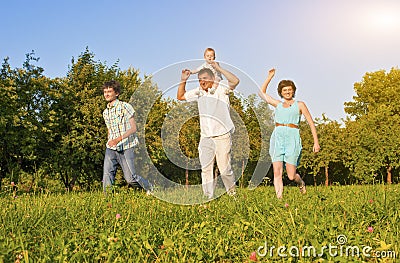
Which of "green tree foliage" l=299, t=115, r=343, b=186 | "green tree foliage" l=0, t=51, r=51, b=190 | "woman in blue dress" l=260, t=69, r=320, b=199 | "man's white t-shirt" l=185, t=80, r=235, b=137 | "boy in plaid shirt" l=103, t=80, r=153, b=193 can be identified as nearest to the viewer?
"man's white t-shirt" l=185, t=80, r=235, b=137

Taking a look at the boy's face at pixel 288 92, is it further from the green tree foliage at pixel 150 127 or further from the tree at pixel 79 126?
the tree at pixel 79 126

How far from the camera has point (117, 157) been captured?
9008 millimetres

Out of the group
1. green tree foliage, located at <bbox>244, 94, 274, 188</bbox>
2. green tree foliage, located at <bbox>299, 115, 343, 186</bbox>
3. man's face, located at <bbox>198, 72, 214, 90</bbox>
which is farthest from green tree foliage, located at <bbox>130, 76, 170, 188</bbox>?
green tree foliage, located at <bbox>299, 115, 343, 186</bbox>

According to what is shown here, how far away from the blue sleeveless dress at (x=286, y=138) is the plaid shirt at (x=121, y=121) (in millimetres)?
2620

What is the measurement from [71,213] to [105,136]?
59.8 feet

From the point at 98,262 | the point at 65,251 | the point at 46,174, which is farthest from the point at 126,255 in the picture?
the point at 46,174

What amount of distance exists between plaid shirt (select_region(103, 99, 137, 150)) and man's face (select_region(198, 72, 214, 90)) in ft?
6.27

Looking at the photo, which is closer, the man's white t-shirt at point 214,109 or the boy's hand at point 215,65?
the boy's hand at point 215,65

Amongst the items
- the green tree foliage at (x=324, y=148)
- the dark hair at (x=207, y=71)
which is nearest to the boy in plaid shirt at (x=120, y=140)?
the dark hair at (x=207, y=71)

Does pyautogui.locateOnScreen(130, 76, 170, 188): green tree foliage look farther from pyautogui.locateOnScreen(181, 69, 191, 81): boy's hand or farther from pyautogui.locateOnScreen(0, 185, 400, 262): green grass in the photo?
pyautogui.locateOnScreen(0, 185, 400, 262): green grass

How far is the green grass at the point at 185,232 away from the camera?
3568 mm

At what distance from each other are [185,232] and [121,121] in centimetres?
459

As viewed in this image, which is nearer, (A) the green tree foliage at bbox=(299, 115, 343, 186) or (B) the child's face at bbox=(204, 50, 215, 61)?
(B) the child's face at bbox=(204, 50, 215, 61)

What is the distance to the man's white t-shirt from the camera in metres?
7.22
